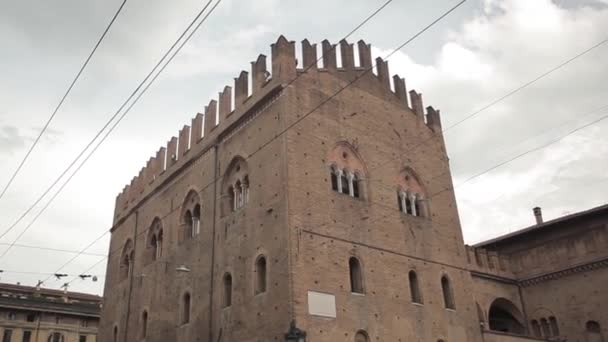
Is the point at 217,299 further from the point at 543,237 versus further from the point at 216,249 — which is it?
the point at 543,237

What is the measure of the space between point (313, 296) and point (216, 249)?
4705mm

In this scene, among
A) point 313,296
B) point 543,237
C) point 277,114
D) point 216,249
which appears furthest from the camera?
point 543,237

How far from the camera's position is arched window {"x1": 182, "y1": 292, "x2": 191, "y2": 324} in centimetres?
1895

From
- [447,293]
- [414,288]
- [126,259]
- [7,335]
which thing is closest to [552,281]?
[447,293]

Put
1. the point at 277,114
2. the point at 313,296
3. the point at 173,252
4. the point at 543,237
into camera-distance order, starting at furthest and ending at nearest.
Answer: the point at 543,237 → the point at 173,252 → the point at 277,114 → the point at 313,296

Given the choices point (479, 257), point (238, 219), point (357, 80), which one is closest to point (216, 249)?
point (238, 219)

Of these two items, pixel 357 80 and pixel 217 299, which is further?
pixel 357 80

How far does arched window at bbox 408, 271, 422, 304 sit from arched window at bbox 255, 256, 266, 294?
4.71 metres

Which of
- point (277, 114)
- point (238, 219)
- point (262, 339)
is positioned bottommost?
point (262, 339)

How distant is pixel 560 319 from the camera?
21.5 meters

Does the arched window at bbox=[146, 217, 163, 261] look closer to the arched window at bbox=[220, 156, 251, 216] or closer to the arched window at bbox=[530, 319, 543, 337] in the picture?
the arched window at bbox=[220, 156, 251, 216]

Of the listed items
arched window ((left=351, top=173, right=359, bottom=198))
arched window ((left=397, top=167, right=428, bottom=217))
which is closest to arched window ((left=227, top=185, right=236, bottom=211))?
arched window ((left=351, top=173, right=359, bottom=198))

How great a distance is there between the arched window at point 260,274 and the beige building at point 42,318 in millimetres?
25208

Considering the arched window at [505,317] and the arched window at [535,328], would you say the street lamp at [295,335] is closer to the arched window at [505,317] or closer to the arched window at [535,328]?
the arched window at [505,317]
